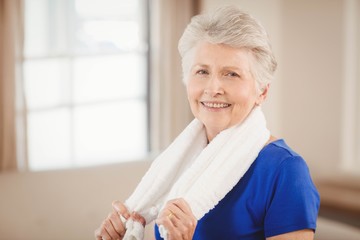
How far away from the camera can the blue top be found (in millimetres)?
1184

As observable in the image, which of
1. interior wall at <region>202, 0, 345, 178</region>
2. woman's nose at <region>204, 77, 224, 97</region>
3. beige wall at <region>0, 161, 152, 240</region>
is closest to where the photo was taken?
woman's nose at <region>204, 77, 224, 97</region>

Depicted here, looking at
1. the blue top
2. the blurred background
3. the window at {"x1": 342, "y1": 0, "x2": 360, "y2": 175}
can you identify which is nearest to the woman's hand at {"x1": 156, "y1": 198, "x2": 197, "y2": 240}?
the blue top

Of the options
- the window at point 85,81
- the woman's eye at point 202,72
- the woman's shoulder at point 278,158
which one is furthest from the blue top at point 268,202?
the window at point 85,81

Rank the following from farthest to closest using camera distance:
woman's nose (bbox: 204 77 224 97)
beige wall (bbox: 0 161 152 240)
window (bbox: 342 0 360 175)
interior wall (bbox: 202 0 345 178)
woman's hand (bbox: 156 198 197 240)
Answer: interior wall (bbox: 202 0 345 178) < window (bbox: 342 0 360 175) < beige wall (bbox: 0 161 152 240) < woman's nose (bbox: 204 77 224 97) < woman's hand (bbox: 156 198 197 240)

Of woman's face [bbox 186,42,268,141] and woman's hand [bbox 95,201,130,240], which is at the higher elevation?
woman's face [bbox 186,42,268,141]

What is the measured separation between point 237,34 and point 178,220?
41 cm

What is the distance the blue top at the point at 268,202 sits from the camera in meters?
1.18

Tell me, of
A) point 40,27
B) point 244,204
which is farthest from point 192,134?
point 40,27

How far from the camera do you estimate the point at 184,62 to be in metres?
1.35

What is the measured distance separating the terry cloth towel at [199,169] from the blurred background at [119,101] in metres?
2.12

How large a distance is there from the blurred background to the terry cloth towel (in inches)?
83.3

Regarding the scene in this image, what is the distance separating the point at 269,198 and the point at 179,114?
9.12ft

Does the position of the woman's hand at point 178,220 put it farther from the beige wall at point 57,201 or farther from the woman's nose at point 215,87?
the beige wall at point 57,201

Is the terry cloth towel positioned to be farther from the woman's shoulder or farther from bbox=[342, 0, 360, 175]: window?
bbox=[342, 0, 360, 175]: window
